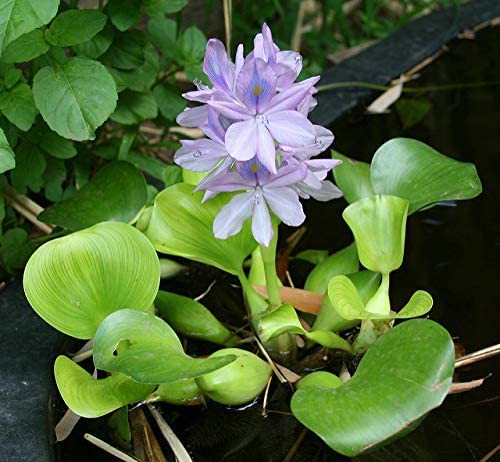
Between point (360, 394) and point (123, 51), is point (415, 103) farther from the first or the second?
point (360, 394)

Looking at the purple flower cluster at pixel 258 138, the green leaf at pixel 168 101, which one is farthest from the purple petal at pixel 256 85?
the green leaf at pixel 168 101

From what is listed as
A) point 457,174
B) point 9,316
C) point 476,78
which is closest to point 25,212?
point 9,316

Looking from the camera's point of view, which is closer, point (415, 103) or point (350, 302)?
point (350, 302)

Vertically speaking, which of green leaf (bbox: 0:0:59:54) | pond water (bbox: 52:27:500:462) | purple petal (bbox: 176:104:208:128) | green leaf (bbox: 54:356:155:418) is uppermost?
green leaf (bbox: 0:0:59:54)

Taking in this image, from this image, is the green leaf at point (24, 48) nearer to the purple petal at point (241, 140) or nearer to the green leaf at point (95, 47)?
the green leaf at point (95, 47)

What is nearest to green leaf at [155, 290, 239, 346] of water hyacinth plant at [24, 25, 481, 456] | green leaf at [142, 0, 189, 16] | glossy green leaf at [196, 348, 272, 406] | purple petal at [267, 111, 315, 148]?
water hyacinth plant at [24, 25, 481, 456]

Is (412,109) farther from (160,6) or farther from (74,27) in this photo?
(74,27)

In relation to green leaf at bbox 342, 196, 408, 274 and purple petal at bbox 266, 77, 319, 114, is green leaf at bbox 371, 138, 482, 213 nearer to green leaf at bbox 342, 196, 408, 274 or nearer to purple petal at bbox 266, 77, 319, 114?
green leaf at bbox 342, 196, 408, 274
